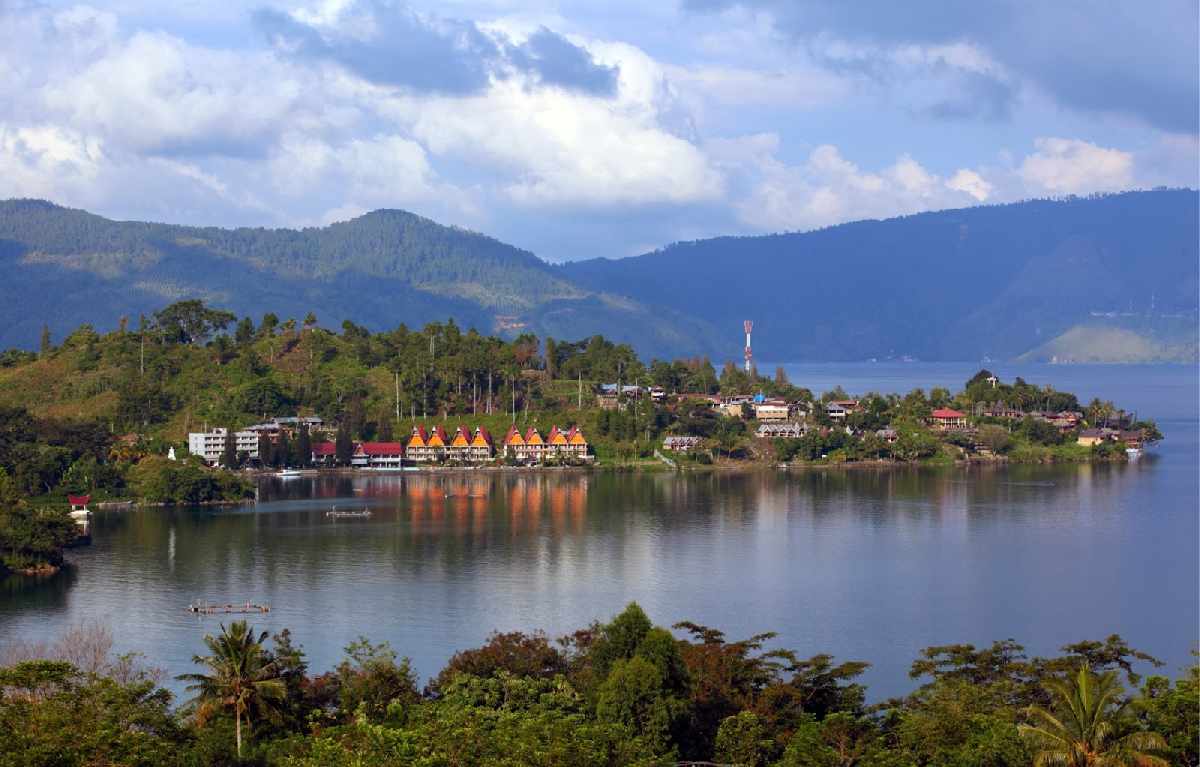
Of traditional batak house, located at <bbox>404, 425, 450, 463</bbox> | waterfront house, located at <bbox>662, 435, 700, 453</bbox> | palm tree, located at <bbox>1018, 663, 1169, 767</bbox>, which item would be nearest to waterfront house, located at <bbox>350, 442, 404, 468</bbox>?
traditional batak house, located at <bbox>404, 425, 450, 463</bbox>

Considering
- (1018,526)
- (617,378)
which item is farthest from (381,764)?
(617,378)

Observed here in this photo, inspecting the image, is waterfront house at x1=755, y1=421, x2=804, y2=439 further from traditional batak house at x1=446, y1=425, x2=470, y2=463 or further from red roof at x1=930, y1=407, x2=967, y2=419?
traditional batak house at x1=446, y1=425, x2=470, y2=463

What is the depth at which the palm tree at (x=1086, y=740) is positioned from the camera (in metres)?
16.8

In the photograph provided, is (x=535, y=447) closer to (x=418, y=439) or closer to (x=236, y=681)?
(x=418, y=439)

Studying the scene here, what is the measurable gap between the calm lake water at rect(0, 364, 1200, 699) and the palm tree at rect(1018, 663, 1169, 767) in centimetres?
940

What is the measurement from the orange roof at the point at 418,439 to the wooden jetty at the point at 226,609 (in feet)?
108

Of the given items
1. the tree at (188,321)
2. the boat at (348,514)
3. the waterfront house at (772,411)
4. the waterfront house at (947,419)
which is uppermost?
the tree at (188,321)

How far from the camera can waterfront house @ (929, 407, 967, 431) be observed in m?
74.8

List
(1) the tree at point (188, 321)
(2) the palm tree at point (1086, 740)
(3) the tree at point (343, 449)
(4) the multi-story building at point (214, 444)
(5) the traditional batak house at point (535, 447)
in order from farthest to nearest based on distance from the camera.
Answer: (1) the tree at point (188, 321)
(5) the traditional batak house at point (535, 447)
(3) the tree at point (343, 449)
(4) the multi-story building at point (214, 444)
(2) the palm tree at point (1086, 740)

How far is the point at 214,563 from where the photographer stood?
40469 mm

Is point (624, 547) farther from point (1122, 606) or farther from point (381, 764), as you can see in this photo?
point (381, 764)

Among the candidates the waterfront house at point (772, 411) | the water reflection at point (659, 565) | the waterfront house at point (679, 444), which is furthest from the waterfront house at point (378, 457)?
the waterfront house at point (772, 411)

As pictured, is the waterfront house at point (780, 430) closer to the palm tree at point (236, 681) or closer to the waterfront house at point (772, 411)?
the waterfront house at point (772, 411)

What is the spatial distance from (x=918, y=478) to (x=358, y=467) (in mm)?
24242
